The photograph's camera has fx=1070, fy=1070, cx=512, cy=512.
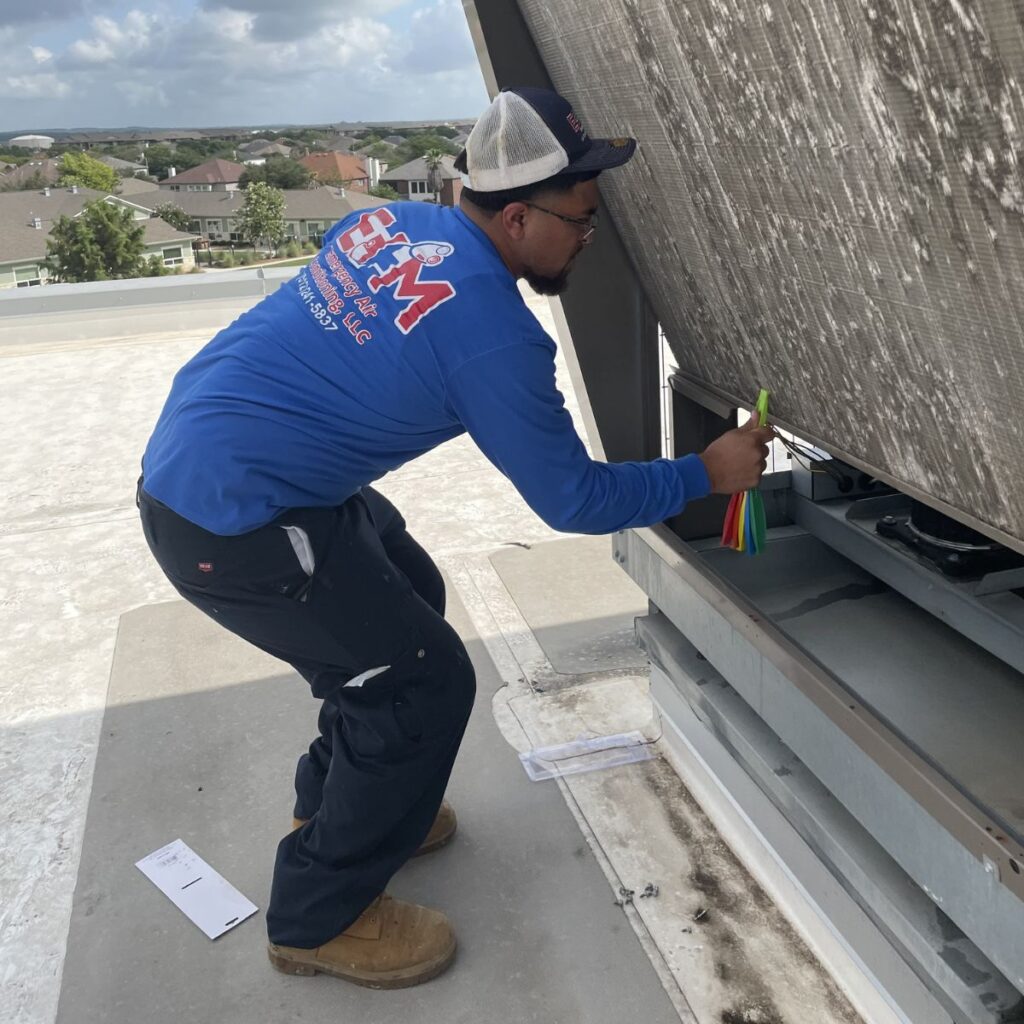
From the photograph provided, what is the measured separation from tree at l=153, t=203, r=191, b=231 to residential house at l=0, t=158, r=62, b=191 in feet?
39.7

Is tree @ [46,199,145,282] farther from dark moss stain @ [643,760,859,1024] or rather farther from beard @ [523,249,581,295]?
beard @ [523,249,581,295]

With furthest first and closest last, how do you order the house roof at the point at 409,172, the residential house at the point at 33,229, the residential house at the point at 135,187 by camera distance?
the residential house at the point at 135,187 < the house roof at the point at 409,172 < the residential house at the point at 33,229

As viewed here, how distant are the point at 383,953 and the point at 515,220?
5.17 feet

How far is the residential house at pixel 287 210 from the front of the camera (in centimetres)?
8425

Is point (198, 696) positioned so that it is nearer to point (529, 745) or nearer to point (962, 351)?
point (529, 745)

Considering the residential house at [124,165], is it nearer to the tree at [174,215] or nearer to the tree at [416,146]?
the tree at [174,215]

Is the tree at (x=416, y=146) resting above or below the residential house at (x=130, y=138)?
above

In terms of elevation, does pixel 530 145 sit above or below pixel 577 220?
above

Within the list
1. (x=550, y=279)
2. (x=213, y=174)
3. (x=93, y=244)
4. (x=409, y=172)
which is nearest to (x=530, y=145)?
(x=550, y=279)

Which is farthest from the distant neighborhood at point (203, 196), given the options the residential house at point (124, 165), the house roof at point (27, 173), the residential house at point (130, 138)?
the residential house at point (130, 138)

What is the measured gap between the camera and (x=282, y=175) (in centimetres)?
9950


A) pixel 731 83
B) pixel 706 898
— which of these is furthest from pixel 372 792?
pixel 731 83

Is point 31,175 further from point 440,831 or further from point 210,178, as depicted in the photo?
point 440,831

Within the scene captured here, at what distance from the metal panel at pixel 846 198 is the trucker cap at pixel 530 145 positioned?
0.13 metres
